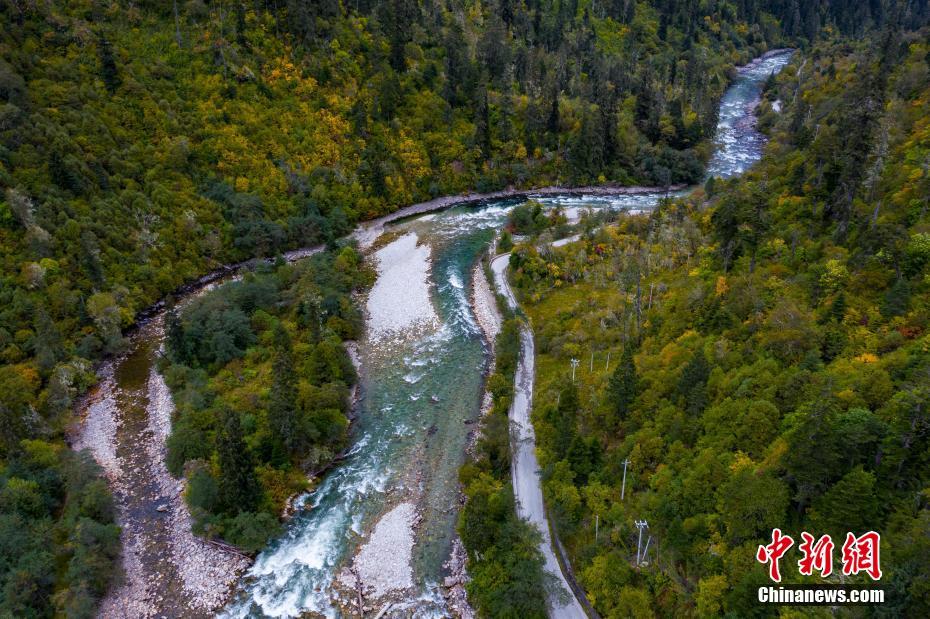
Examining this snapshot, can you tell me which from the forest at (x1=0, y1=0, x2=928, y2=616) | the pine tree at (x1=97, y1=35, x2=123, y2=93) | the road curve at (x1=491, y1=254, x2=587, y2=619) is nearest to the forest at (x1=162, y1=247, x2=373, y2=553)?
the forest at (x1=0, y1=0, x2=928, y2=616)

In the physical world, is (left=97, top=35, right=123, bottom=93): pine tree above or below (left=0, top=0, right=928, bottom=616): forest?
above

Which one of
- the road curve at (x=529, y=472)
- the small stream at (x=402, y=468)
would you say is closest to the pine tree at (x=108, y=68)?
the small stream at (x=402, y=468)

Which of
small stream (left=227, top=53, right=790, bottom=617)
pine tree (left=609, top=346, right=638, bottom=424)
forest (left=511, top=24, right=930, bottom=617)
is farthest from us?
pine tree (left=609, top=346, right=638, bottom=424)

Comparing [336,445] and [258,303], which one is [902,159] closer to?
[336,445]

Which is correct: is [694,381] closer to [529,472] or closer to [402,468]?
[529,472]

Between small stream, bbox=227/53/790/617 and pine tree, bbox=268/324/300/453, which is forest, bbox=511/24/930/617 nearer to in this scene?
small stream, bbox=227/53/790/617

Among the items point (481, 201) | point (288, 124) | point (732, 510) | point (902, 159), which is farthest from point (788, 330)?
point (288, 124)
